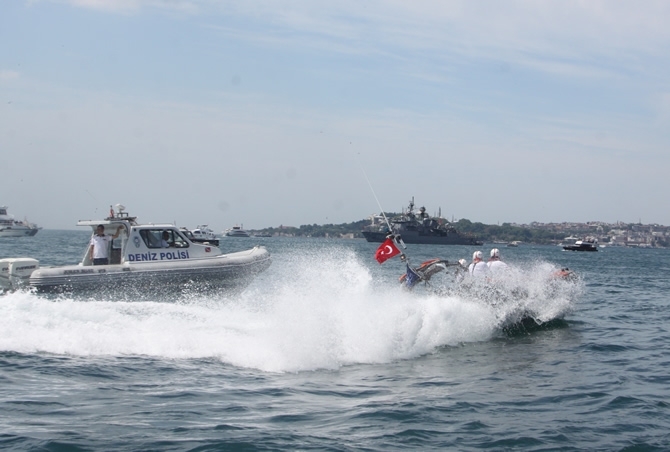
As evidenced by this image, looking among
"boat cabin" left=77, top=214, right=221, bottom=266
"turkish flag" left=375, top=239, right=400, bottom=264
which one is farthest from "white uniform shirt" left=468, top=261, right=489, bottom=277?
→ "boat cabin" left=77, top=214, right=221, bottom=266

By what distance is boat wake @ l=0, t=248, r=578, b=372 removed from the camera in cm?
1114

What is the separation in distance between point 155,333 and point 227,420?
450 cm

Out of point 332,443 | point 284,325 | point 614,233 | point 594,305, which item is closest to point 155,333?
point 284,325

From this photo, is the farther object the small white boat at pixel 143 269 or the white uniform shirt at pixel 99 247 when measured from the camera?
the white uniform shirt at pixel 99 247

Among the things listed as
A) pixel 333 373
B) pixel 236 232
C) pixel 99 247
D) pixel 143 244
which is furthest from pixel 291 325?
pixel 236 232

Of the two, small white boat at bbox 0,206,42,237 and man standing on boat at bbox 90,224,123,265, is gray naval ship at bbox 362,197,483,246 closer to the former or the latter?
small white boat at bbox 0,206,42,237

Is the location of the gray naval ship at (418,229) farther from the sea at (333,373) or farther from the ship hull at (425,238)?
the sea at (333,373)

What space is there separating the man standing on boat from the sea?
1389 mm

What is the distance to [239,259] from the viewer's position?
18.1 m

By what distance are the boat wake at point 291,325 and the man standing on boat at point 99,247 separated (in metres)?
3.26

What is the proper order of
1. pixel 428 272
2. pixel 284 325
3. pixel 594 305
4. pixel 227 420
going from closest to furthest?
1. pixel 227 420
2. pixel 284 325
3. pixel 428 272
4. pixel 594 305

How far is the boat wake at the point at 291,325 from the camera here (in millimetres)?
11141

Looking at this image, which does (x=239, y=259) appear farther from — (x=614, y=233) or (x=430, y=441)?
(x=614, y=233)

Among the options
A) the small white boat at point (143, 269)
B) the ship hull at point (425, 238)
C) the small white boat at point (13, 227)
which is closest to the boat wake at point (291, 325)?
the small white boat at point (143, 269)
